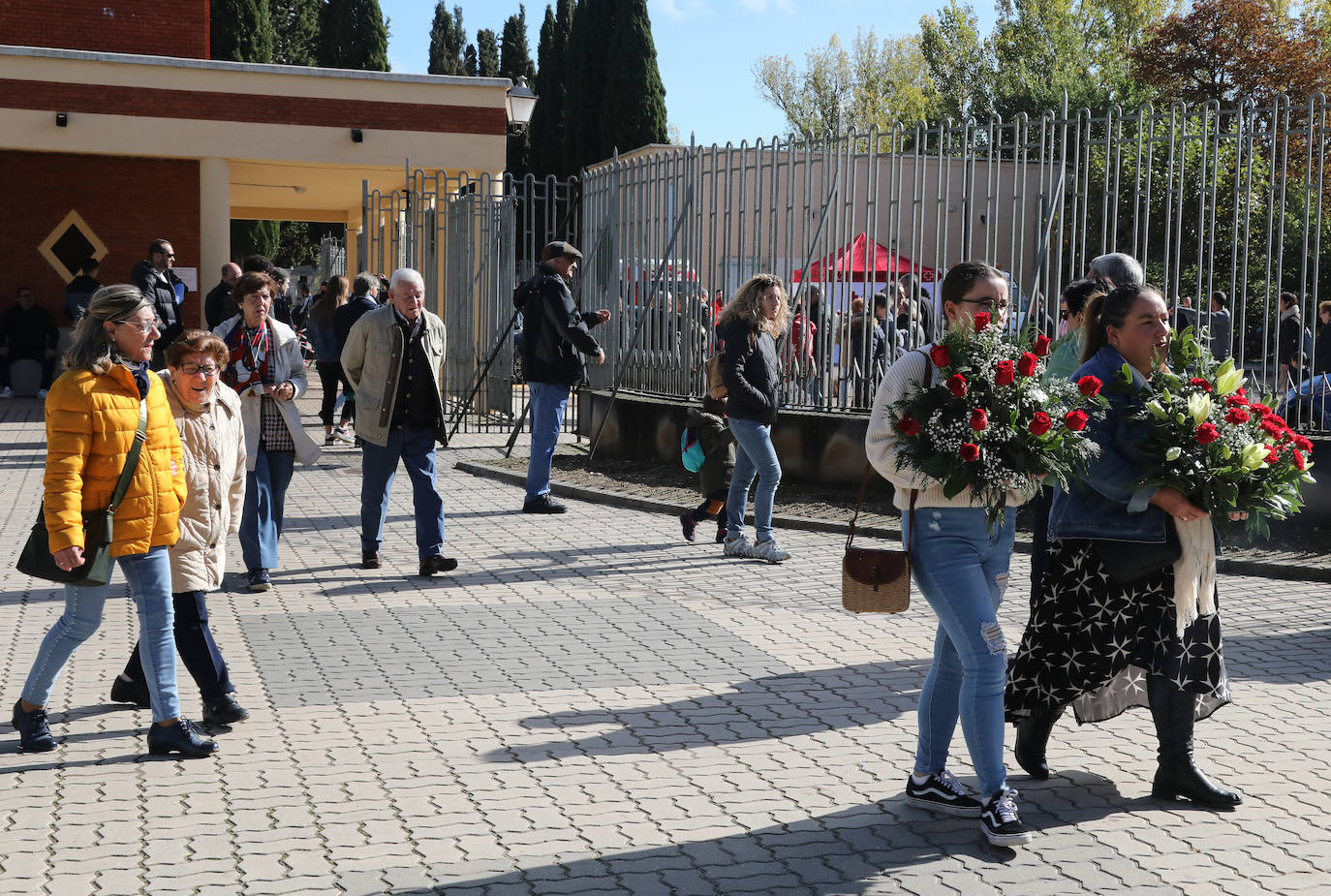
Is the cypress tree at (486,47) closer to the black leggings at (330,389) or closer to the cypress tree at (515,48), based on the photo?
the cypress tree at (515,48)

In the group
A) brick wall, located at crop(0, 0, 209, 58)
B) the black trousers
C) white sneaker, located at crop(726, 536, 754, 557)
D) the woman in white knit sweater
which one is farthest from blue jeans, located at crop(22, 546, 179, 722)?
brick wall, located at crop(0, 0, 209, 58)

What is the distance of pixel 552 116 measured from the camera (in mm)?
56094

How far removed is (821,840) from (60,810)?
94.8 inches

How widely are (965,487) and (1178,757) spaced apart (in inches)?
51.6

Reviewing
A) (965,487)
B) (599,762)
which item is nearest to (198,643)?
(599,762)

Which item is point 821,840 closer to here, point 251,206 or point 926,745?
point 926,745

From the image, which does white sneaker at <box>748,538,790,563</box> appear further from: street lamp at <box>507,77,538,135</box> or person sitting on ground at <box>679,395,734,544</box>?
street lamp at <box>507,77,538,135</box>

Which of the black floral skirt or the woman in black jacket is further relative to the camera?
the woman in black jacket

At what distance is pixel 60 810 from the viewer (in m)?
4.56

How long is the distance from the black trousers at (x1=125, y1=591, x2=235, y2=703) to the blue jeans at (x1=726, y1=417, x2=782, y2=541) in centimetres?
430

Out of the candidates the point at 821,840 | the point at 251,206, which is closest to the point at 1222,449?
the point at 821,840

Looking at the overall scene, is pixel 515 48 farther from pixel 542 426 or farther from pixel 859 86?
pixel 542 426

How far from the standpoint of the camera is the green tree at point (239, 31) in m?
35.9

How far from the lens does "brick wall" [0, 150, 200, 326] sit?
21.4 meters
